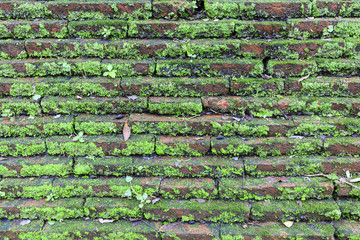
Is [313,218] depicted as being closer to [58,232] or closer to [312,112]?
[312,112]

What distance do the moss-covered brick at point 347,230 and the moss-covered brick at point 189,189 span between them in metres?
1.00

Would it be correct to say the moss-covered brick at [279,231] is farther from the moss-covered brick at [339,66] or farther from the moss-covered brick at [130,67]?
the moss-covered brick at [130,67]

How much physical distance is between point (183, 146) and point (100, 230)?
95cm

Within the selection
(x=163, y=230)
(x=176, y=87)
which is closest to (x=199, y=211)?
(x=163, y=230)

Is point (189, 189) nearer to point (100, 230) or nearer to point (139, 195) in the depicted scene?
point (139, 195)

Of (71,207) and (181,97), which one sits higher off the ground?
(181,97)

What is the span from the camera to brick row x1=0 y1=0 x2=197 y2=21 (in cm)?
220

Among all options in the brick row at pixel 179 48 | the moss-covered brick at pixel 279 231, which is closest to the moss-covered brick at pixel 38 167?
the brick row at pixel 179 48

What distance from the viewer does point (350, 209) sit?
2025 mm

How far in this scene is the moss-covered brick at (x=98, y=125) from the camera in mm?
2131

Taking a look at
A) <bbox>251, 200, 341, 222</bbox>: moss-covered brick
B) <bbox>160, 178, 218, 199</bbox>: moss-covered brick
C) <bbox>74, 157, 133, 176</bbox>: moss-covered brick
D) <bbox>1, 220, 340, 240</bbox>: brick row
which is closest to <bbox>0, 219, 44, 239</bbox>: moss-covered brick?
<bbox>1, 220, 340, 240</bbox>: brick row

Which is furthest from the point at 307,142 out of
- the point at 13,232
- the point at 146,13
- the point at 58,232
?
the point at 13,232

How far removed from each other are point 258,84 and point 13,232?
237 centimetres

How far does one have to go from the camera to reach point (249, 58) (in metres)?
2.20
